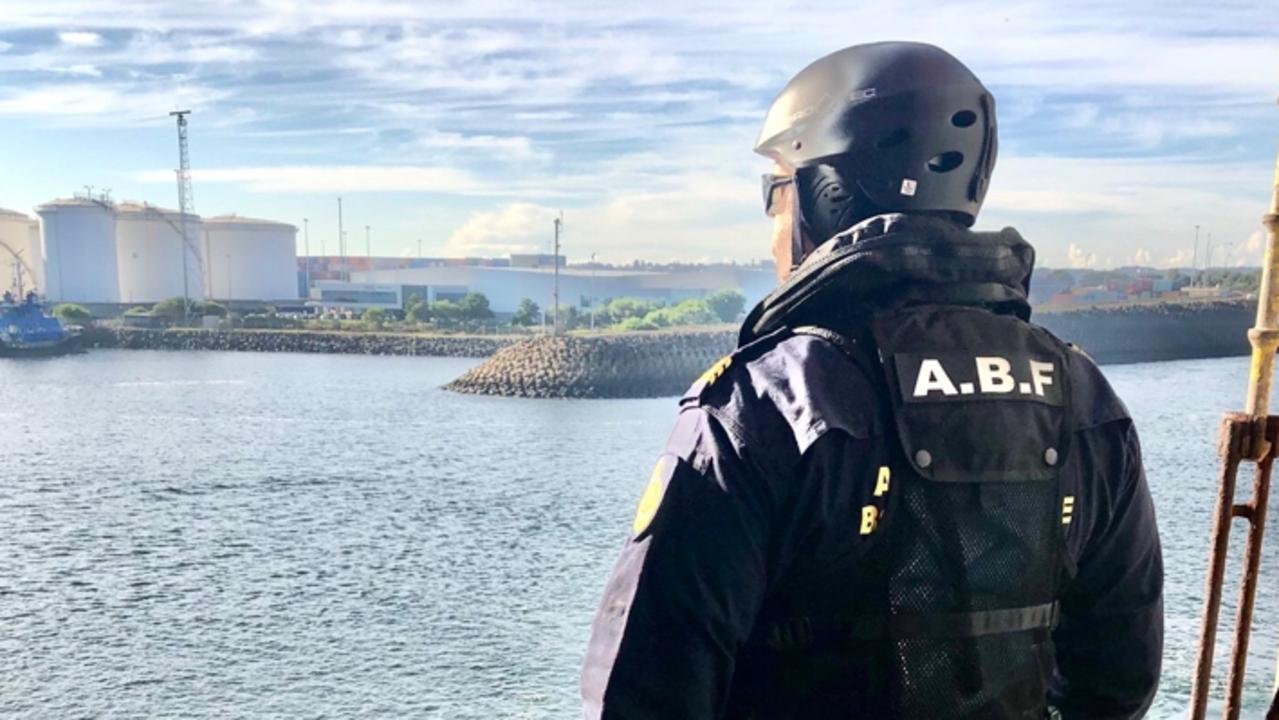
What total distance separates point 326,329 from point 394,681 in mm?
28700

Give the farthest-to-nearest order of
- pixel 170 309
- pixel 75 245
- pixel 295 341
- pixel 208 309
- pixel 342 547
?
pixel 208 309, pixel 170 309, pixel 75 245, pixel 295 341, pixel 342 547

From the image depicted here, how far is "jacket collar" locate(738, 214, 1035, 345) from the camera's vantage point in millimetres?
625

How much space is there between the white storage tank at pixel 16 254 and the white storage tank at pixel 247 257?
631 centimetres

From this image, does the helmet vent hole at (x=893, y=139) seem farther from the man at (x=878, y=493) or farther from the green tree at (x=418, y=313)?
the green tree at (x=418, y=313)

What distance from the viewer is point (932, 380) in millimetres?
611

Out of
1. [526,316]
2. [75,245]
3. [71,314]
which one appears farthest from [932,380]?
[75,245]

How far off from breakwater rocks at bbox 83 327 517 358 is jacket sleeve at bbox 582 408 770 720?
32.7 metres

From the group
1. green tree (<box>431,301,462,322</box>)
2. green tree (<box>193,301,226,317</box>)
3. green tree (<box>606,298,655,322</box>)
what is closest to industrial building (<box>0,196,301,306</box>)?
green tree (<box>193,301,226,317</box>)

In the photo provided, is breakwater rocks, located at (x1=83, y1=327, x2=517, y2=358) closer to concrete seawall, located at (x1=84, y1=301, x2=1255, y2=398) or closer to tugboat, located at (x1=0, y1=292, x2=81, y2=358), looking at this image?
concrete seawall, located at (x1=84, y1=301, x2=1255, y2=398)

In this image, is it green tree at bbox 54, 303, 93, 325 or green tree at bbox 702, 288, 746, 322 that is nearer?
green tree at bbox 702, 288, 746, 322

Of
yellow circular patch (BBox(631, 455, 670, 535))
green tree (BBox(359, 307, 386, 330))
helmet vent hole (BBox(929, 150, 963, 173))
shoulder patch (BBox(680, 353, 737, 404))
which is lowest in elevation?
green tree (BBox(359, 307, 386, 330))

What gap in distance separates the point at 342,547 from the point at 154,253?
95.3 feet

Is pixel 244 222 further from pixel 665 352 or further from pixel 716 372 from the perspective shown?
pixel 716 372

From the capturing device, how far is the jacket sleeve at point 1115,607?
715mm
